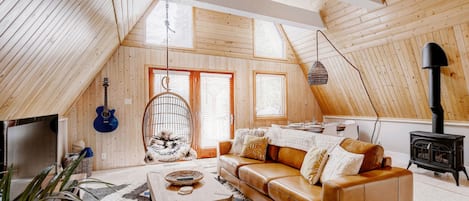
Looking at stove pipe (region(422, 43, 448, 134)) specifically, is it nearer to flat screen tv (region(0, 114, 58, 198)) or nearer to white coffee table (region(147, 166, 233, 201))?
white coffee table (region(147, 166, 233, 201))

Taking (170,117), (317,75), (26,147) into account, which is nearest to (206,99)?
(170,117)

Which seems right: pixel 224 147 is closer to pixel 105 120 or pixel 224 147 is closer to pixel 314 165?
pixel 314 165

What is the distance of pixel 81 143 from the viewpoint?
4004 mm

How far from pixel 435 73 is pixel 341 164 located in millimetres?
2756

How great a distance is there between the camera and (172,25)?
4938mm

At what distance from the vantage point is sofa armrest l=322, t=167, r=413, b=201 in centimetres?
184

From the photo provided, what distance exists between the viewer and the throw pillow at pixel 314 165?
2.41 meters

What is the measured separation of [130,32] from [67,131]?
79.4 inches

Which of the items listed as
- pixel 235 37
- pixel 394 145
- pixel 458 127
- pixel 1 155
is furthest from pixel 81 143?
pixel 458 127

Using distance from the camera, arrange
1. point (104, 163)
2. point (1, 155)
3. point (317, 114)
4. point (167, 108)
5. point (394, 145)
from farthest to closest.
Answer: point (317, 114) < point (394, 145) < point (104, 163) < point (167, 108) < point (1, 155)

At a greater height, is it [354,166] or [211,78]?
[211,78]

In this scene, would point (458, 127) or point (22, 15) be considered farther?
point (458, 127)

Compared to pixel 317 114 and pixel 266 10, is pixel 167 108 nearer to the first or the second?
pixel 266 10

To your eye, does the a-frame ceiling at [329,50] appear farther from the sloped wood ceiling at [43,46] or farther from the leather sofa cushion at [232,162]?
the leather sofa cushion at [232,162]
